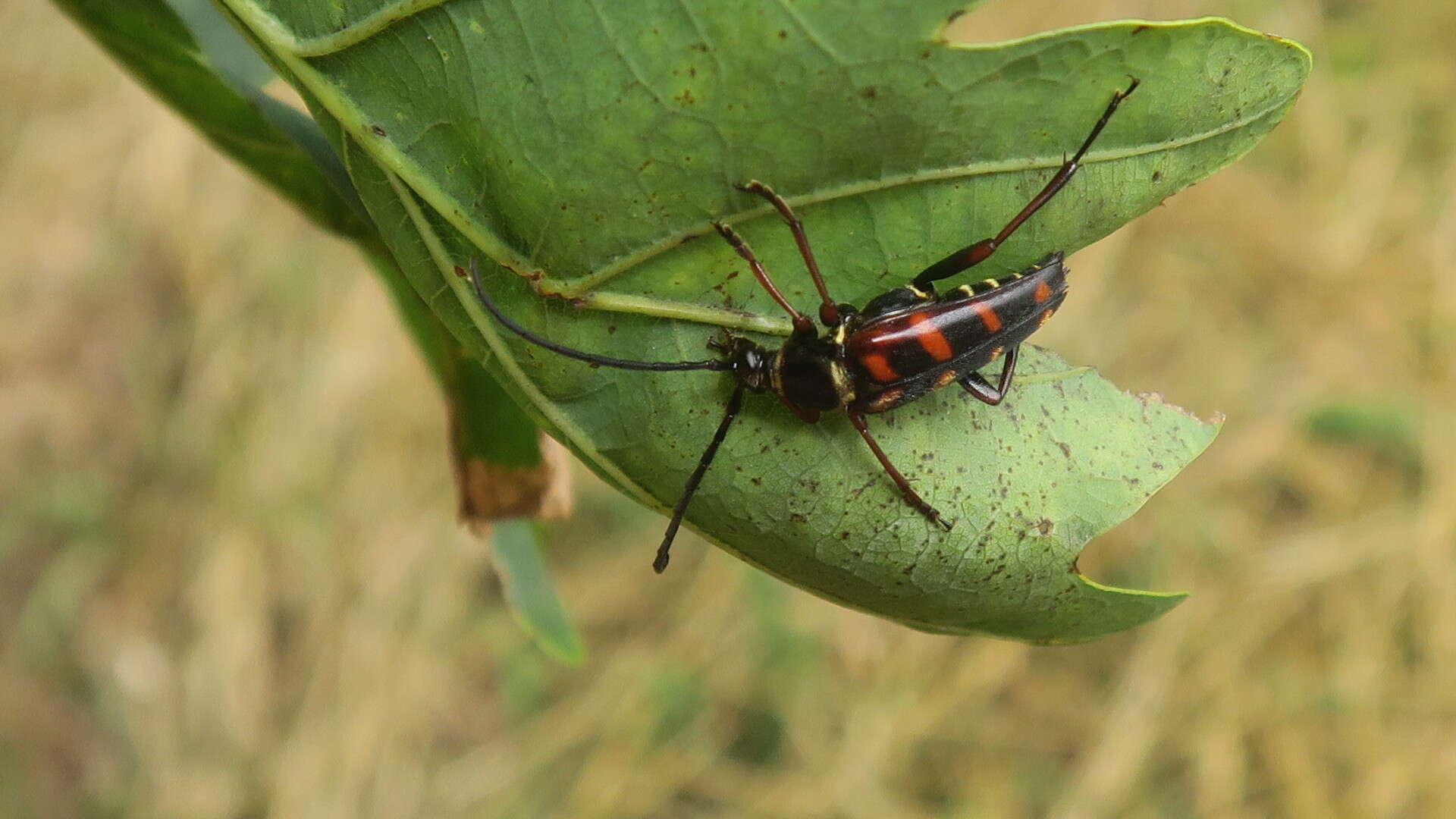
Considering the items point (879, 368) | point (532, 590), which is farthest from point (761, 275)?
point (532, 590)

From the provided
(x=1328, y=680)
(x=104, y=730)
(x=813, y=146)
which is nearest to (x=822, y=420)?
(x=813, y=146)

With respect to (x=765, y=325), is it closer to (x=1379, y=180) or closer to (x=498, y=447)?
(x=498, y=447)

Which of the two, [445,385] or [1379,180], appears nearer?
[445,385]

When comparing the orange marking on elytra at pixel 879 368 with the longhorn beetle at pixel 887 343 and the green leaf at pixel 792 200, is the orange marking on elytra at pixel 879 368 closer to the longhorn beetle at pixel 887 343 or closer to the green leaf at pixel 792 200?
the longhorn beetle at pixel 887 343

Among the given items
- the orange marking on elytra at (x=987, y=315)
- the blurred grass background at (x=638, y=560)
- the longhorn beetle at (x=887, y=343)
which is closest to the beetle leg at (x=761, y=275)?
the longhorn beetle at (x=887, y=343)

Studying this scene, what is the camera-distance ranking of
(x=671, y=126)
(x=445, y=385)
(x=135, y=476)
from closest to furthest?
(x=671, y=126) < (x=445, y=385) < (x=135, y=476)

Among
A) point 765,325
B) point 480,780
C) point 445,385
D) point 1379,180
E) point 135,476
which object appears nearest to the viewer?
point 765,325

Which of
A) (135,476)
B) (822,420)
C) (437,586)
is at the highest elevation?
(822,420)

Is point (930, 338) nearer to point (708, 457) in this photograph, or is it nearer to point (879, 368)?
point (879, 368)
